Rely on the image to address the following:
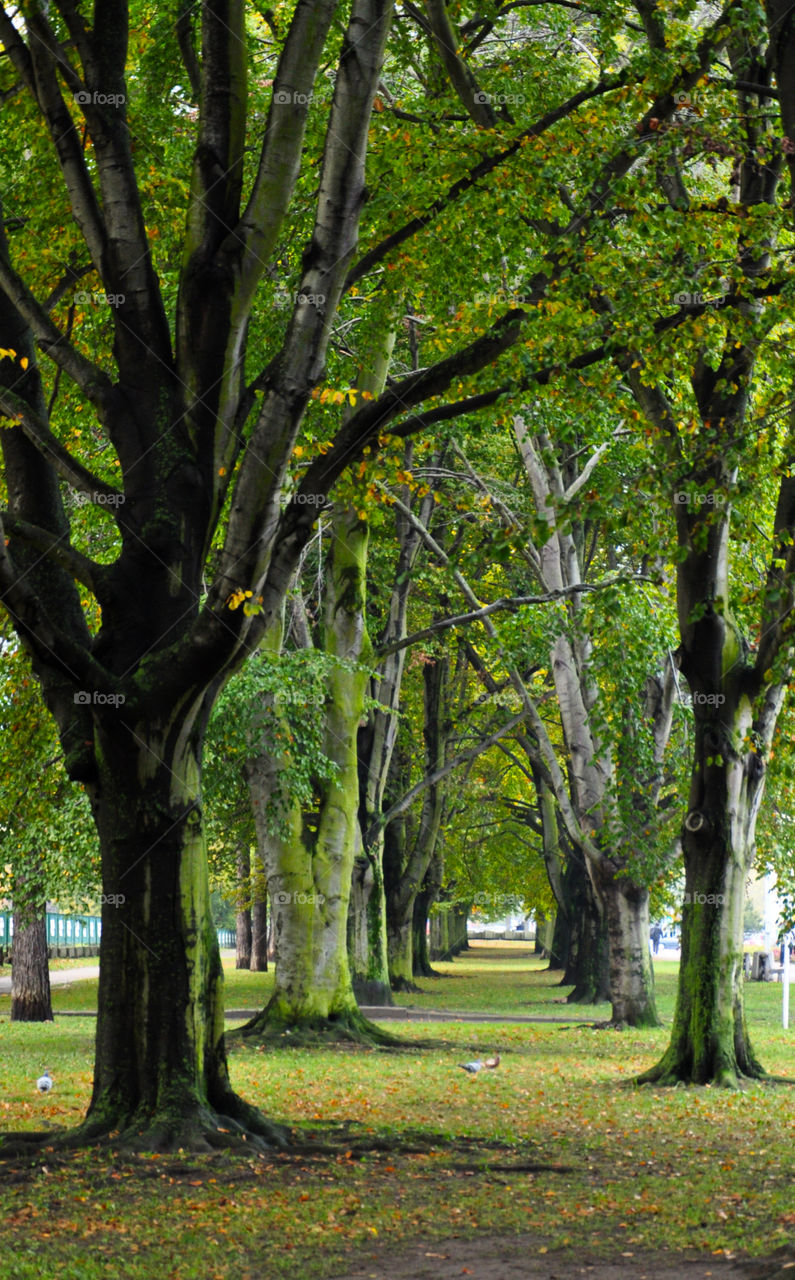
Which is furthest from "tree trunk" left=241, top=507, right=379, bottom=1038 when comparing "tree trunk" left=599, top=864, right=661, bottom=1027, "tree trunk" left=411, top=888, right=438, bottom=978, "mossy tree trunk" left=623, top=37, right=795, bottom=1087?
"tree trunk" left=411, top=888, right=438, bottom=978

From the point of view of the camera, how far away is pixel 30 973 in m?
22.8

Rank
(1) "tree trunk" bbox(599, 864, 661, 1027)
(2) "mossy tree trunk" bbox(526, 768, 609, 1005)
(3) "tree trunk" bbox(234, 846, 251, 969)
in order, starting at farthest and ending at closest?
(3) "tree trunk" bbox(234, 846, 251, 969)
(2) "mossy tree trunk" bbox(526, 768, 609, 1005)
(1) "tree trunk" bbox(599, 864, 661, 1027)

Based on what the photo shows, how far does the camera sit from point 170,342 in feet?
32.6

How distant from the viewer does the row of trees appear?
29.3 feet

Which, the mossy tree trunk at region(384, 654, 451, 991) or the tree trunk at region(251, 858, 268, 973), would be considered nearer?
the mossy tree trunk at region(384, 654, 451, 991)

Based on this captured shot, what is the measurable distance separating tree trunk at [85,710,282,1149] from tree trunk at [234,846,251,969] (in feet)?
84.2

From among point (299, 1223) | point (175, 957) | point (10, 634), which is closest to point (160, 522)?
point (175, 957)

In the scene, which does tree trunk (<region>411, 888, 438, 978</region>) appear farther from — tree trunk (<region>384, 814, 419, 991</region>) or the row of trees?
the row of trees

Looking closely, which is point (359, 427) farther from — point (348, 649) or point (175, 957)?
point (348, 649)

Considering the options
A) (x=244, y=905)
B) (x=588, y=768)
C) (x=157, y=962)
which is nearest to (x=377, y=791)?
(x=588, y=768)

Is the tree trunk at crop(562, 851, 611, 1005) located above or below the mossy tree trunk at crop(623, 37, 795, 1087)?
below

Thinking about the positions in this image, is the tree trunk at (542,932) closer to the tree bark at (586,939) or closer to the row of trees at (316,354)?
the tree bark at (586,939)

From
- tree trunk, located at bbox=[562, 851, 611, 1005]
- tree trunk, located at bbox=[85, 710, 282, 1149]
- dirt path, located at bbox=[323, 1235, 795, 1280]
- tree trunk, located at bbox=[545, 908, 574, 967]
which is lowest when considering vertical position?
tree trunk, located at bbox=[545, 908, 574, 967]

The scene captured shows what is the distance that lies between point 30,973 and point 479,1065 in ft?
35.3
